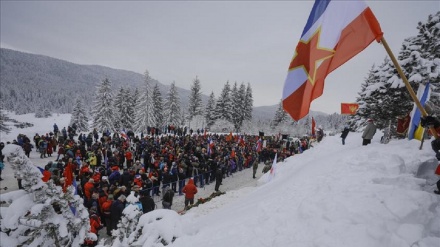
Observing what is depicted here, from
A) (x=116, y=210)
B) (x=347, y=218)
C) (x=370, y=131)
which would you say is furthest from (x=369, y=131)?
(x=116, y=210)

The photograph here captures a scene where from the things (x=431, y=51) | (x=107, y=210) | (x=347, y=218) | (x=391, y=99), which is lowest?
(x=107, y=210)

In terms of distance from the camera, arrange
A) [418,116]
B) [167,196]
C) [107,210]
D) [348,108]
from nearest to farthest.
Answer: [418,116]
[107,210]
[167,196]
[348,108]

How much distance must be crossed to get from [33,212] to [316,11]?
6672 mm

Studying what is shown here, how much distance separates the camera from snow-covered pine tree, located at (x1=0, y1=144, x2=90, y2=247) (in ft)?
15.0

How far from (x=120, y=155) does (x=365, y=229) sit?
17.0 meters

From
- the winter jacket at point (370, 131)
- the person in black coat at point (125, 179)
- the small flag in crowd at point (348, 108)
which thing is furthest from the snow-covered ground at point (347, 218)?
the small flag in crowd at point (348, 108)

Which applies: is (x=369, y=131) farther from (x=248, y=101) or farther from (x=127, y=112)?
(x=248, y=101)

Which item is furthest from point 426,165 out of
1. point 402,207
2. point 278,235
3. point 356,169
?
point 278,235

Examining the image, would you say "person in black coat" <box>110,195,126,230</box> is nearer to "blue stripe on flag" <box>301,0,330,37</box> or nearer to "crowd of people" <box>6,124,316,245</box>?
"crowd of people" <box>6,124,316,245</box>

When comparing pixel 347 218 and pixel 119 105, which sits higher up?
pixel 119 105

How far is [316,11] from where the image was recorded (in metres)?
4.82

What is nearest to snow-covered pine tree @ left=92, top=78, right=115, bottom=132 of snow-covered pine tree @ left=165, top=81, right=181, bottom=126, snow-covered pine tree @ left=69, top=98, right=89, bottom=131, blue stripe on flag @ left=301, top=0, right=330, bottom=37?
snow-covered pine tree @ left=69, top=98, right=89, bottom=131

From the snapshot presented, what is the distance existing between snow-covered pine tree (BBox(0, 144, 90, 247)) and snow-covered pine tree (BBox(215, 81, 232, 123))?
53902mm

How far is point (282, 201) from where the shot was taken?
671 centimetres
